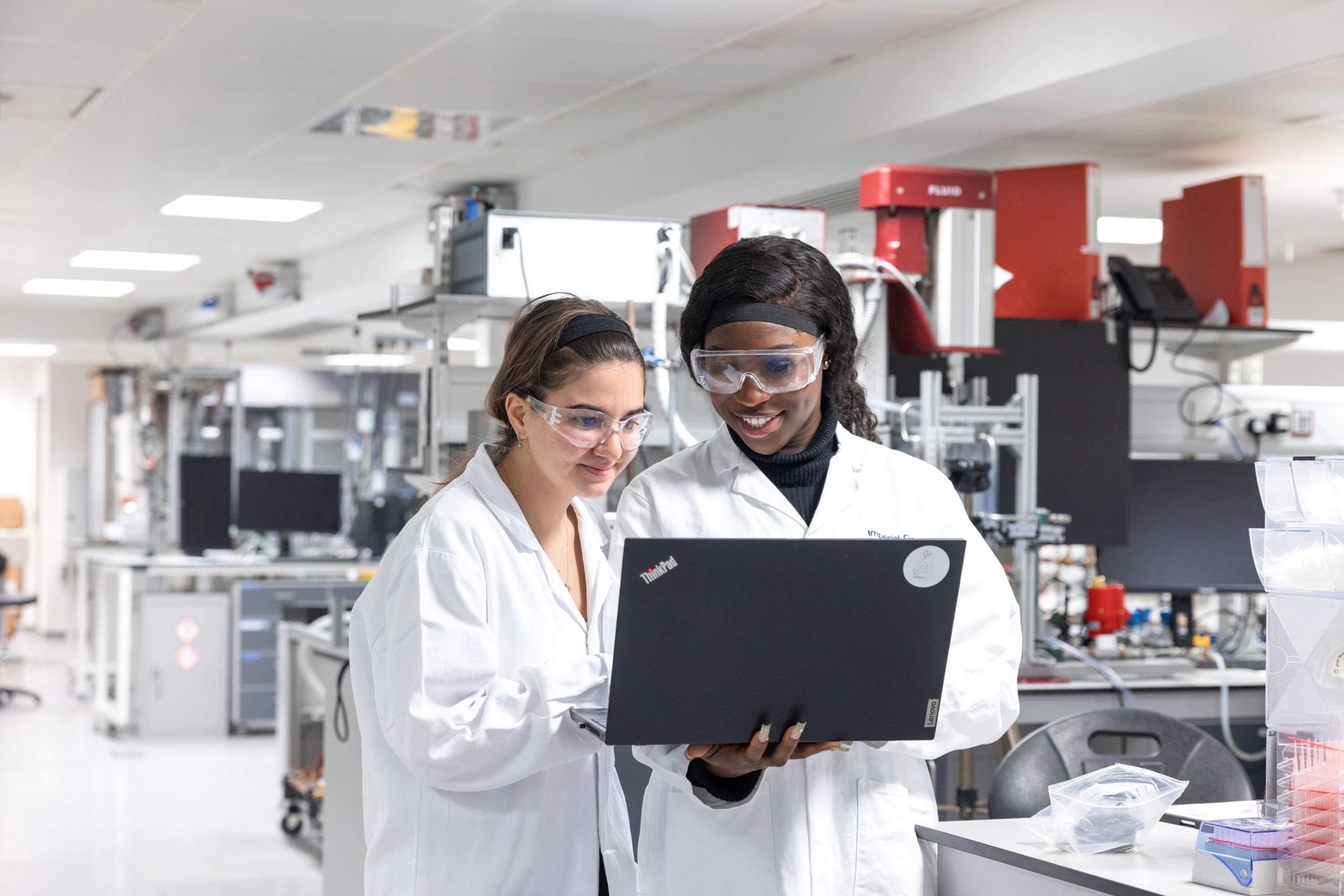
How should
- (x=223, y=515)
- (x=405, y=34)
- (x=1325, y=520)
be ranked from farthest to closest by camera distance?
(x=223, y=515) → (x=405, y=34) → (x=1325, y=520)

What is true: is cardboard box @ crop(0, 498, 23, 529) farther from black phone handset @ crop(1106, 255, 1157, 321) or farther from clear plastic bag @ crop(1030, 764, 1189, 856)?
clear plastic bag @ crop(1030, 764, 1189, 856)

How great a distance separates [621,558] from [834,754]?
1.33 ft

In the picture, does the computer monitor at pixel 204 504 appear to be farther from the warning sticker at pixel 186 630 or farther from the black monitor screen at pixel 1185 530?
the black monitor screen at pixel 1185 530

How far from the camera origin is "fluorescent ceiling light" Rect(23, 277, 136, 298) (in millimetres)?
10273

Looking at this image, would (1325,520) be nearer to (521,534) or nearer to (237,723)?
(521,534)

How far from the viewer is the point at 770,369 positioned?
185cm

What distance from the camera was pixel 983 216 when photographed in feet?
12.5

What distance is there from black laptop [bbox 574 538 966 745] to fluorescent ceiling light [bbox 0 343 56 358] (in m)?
12.2

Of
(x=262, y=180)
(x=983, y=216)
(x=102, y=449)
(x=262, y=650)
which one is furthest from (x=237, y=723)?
(x=102, y=449)

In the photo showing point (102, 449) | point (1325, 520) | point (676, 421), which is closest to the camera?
point (1325, 520)

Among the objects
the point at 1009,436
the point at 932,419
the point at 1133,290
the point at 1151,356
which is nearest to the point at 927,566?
the point at 932,419

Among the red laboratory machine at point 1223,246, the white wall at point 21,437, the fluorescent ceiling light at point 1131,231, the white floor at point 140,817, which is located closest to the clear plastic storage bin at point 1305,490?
the red laboratory machine at point 1223,246

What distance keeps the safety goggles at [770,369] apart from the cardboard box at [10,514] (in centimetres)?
1433

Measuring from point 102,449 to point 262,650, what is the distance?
6.35 meters
